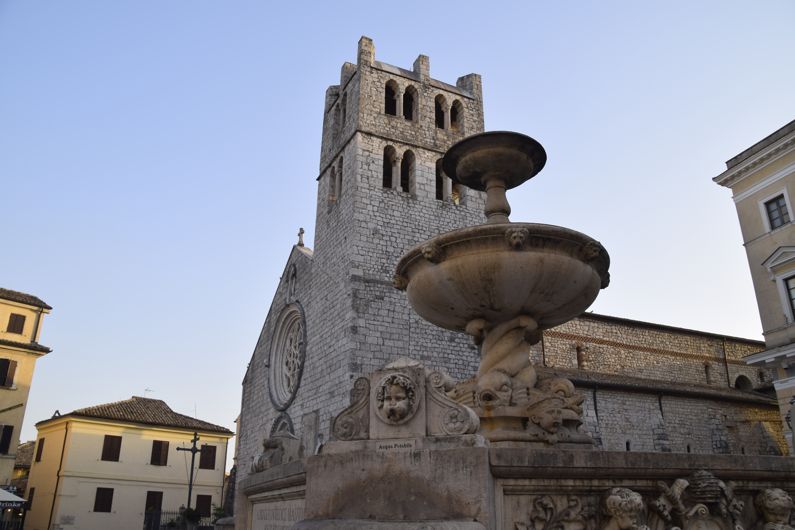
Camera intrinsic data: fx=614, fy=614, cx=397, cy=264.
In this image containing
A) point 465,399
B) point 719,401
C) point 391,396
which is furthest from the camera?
point 719,401

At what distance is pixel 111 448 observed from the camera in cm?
3322

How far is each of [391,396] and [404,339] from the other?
50.0 ft

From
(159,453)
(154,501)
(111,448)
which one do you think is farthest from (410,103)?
(154,501)

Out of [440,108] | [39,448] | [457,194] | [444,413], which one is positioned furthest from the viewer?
[39,448]

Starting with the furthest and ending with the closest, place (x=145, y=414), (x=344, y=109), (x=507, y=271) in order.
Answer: (x=145, y=414)
(x=344, y=109)
(x=507, y=271)

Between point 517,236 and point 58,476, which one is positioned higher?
point 517,236

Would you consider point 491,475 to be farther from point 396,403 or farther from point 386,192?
point 386,192

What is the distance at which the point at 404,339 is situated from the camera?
1950 centimetres

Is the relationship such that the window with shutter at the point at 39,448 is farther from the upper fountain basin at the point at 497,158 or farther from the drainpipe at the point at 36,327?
the upper fountain basin at the point at 497,158

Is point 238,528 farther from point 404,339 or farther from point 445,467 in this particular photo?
point 404,339

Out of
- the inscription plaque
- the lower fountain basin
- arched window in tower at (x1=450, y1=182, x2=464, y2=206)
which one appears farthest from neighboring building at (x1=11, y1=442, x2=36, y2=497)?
the lower fountain basin

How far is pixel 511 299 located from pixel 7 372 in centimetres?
2983

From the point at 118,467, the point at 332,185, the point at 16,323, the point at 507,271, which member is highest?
the point at 332,185

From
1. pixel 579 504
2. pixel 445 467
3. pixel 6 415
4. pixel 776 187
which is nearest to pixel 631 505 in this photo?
pixel 579 504
